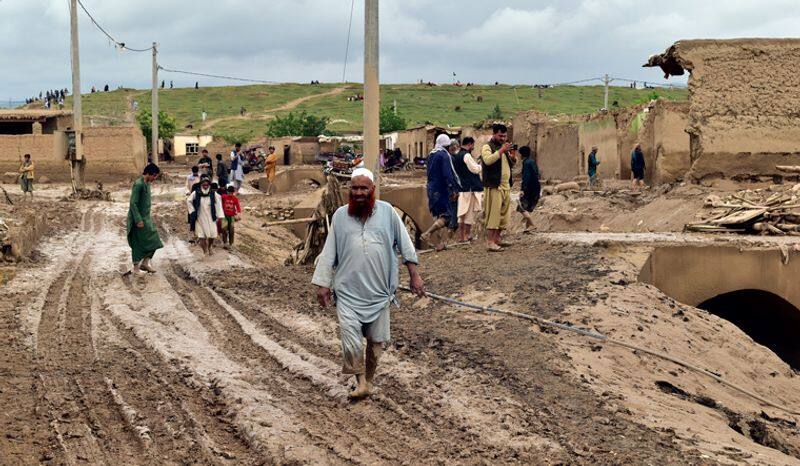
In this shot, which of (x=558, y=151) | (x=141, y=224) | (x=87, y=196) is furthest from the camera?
(x=558, y=151)

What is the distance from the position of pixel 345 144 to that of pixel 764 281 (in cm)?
3974

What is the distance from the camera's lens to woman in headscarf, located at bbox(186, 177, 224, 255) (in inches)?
560

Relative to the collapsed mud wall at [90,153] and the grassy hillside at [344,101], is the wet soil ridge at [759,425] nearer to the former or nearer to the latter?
the collapsed mud wall at [90,153]

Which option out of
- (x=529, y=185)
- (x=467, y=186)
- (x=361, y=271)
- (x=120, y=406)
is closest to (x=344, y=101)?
(x=529, y=185)

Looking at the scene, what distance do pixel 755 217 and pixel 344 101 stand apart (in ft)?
307

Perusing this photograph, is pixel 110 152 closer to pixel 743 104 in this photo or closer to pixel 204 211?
pixel 204 211

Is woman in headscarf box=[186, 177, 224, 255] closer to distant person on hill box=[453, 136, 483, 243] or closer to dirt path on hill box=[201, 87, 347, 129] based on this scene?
distant person on hill box=[453, 136, 483, 243]

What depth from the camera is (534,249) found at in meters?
11.8

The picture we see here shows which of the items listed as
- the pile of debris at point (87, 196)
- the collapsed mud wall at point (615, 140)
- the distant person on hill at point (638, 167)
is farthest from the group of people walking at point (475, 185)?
the pile of debris at point (87, 196)

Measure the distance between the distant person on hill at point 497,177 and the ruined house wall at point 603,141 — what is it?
12.8 m

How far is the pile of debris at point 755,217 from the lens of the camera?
12117 millimetres

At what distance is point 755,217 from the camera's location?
1221 centimetres

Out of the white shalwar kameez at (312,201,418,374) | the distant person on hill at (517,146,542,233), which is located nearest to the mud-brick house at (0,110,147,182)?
the distant person on hill at (517,146,542,233)

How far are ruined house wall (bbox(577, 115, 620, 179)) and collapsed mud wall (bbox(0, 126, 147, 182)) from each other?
15.0 meters
